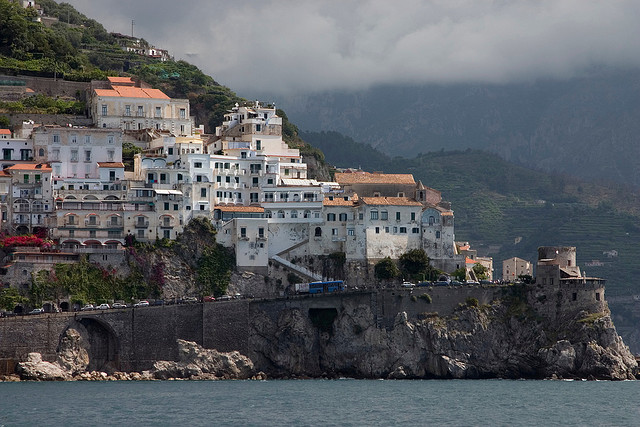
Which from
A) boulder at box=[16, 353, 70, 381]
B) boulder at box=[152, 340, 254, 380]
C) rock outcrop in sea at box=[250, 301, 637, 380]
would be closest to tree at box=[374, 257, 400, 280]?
rock outcrop in sea at box=[250, 301, 637, 380]

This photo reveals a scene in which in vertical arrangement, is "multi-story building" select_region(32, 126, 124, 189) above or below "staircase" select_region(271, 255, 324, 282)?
above

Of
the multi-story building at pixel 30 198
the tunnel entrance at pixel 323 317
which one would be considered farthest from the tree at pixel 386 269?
the multi-story building at pixel 30 198

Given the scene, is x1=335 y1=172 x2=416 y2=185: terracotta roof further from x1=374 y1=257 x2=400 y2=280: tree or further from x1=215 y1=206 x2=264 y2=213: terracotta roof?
x1=215 y1=206 x2=264 y2=213: terracotta roof

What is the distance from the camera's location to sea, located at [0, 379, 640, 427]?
82.2m

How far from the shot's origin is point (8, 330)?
100500 millimetres

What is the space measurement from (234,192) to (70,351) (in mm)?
22569

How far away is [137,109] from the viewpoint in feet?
425

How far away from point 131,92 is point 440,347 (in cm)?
4010

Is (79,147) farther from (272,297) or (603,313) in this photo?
(603,313)

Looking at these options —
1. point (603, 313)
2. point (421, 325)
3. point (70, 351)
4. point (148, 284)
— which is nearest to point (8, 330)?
point (70, 351)

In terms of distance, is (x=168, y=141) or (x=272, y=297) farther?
(x=168, y=141)

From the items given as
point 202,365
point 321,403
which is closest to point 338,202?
point 202,365

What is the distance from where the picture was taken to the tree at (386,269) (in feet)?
373

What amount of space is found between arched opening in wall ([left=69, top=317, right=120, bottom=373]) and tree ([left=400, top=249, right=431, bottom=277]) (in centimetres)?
2418
